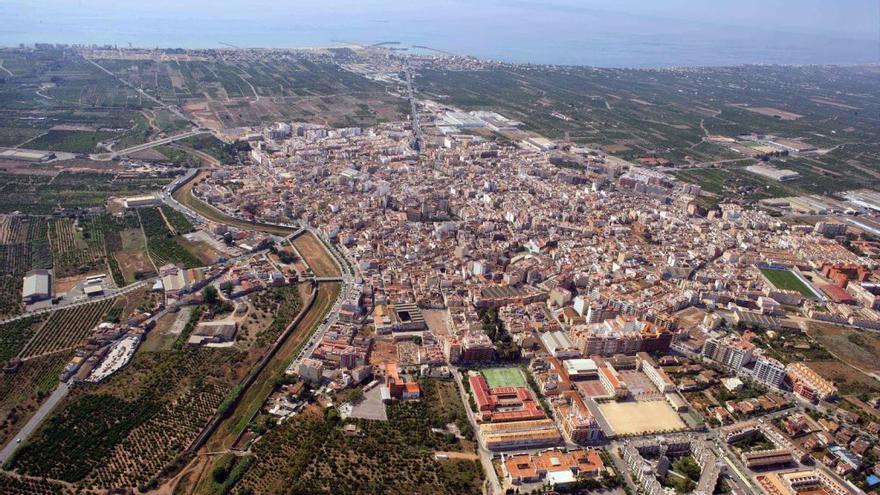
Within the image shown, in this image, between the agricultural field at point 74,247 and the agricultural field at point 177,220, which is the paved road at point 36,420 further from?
the agricultural field at point 177,220

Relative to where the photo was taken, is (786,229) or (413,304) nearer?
(413,304)

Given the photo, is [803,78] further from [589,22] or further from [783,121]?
[589,22]

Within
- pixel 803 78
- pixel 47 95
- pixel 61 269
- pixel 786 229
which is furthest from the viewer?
pixel 803 78

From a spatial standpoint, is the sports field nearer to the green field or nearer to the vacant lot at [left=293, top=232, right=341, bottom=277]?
the vacant lot at [left=293, top=232, right=341, bottom=277]

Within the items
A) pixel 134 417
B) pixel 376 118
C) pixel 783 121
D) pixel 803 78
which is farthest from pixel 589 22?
pixel 134 417

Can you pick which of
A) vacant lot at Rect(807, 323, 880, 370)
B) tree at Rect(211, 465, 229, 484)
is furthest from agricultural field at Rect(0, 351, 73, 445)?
vacant lot at Rect(807, 323, 880, 370)

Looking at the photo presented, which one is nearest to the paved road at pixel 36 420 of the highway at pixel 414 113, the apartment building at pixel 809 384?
the apartment building at pixel 809 384
